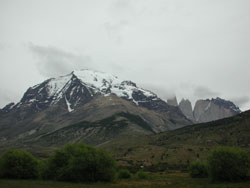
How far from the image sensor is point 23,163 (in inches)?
3848

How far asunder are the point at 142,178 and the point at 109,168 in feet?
87.6

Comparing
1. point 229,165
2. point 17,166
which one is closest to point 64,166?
point 17,166

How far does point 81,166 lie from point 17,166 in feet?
73.9

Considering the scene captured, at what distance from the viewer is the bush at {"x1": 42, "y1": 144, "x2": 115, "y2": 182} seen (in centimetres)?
9606

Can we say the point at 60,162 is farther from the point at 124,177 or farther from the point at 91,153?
the point at 124,177

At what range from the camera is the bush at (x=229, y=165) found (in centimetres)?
9269

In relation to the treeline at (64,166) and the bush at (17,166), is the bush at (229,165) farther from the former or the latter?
the bush at (17,166)

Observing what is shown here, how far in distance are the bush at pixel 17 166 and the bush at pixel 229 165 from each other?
63.6 metres

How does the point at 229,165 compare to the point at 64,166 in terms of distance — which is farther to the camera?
the point at 64,166

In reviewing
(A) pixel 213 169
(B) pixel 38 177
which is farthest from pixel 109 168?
(A) pixel 213 169

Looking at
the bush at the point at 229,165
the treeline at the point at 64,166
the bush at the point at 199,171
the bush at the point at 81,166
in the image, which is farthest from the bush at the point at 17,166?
the bush at the point at 199,171

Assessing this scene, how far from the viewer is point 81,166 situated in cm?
9525

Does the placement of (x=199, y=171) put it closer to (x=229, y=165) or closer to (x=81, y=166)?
(x=229, y=165)

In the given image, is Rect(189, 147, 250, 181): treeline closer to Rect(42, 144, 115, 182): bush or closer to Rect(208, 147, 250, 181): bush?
Rect(208, 147, 250, 181): bush
